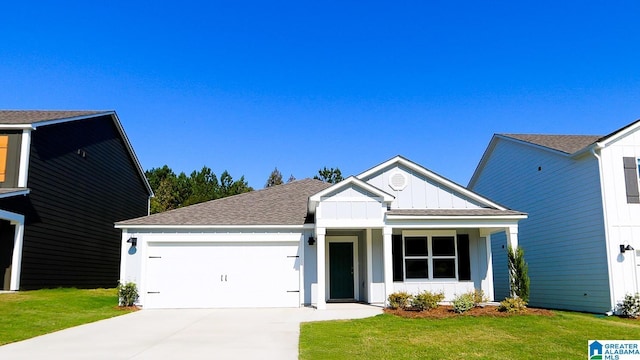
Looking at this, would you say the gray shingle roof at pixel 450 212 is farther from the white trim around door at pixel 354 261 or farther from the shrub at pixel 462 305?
the shrub at pixel 462 305

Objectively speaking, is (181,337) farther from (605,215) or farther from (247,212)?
(605,215)

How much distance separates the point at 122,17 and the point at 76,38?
2041mm

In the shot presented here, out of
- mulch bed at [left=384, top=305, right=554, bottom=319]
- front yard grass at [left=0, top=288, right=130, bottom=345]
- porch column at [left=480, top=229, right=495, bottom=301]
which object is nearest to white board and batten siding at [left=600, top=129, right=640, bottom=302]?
porch column at [left=480, top=229, right=495, bottom=301]

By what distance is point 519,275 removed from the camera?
13023mm

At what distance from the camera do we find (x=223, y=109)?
24703 mm

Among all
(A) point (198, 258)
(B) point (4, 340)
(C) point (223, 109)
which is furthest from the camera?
(C) point (223, 109)

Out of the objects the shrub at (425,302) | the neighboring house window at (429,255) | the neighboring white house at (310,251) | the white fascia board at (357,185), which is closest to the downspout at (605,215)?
the neighboring white house at (310,251)

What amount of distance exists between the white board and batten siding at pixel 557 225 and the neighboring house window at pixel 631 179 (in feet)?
2.82

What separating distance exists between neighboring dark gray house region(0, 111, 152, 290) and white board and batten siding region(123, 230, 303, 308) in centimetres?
392

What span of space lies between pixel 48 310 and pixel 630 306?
628 inches

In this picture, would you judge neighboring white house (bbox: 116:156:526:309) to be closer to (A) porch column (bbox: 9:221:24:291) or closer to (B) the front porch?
(B) the front porch

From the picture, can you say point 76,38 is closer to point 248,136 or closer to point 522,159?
point 248,136

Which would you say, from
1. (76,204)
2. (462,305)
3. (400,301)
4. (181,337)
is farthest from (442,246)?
(76,204)

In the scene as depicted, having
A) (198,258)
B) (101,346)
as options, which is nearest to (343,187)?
(198,258)
